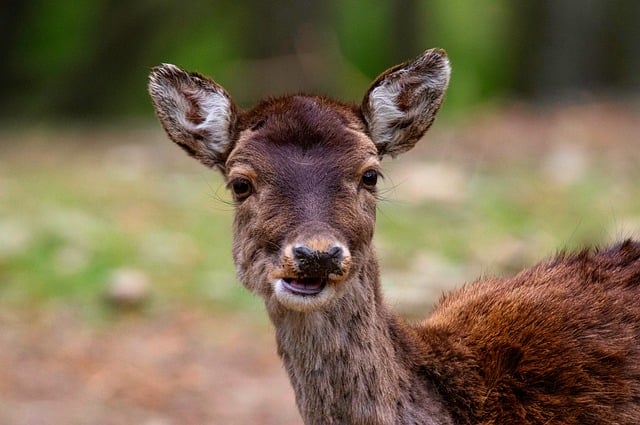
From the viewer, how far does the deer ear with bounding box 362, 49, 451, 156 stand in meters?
6.18

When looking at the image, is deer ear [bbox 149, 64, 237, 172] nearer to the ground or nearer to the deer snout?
the deer snout

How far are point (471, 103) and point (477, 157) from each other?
8.86 m

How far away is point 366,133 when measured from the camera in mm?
6125

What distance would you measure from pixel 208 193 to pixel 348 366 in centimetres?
829

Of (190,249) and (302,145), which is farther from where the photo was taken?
(190,249)

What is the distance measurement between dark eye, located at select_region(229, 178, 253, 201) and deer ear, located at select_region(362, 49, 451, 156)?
2.48ft

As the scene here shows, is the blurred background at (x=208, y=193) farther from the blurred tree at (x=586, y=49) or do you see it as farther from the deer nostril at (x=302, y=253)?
the deer nostril at (x=302, y=253)

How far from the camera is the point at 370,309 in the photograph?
5762 millimetres

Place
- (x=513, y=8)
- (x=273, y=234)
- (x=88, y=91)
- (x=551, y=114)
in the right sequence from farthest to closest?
(x=88, y=91), (x=513, y=8), (x=551, y=114), (x=273, y=234)

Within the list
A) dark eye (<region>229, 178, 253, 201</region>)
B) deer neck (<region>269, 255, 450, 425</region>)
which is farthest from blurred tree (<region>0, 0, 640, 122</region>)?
deer neck (<region>269, 255, 450, 425</region>)

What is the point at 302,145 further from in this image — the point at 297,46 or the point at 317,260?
the point at 297,46

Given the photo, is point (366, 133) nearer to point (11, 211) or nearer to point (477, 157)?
point (11, 211)

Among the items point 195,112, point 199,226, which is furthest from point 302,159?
point 199,226

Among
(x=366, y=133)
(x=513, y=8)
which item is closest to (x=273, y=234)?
(x=366, y=133)
